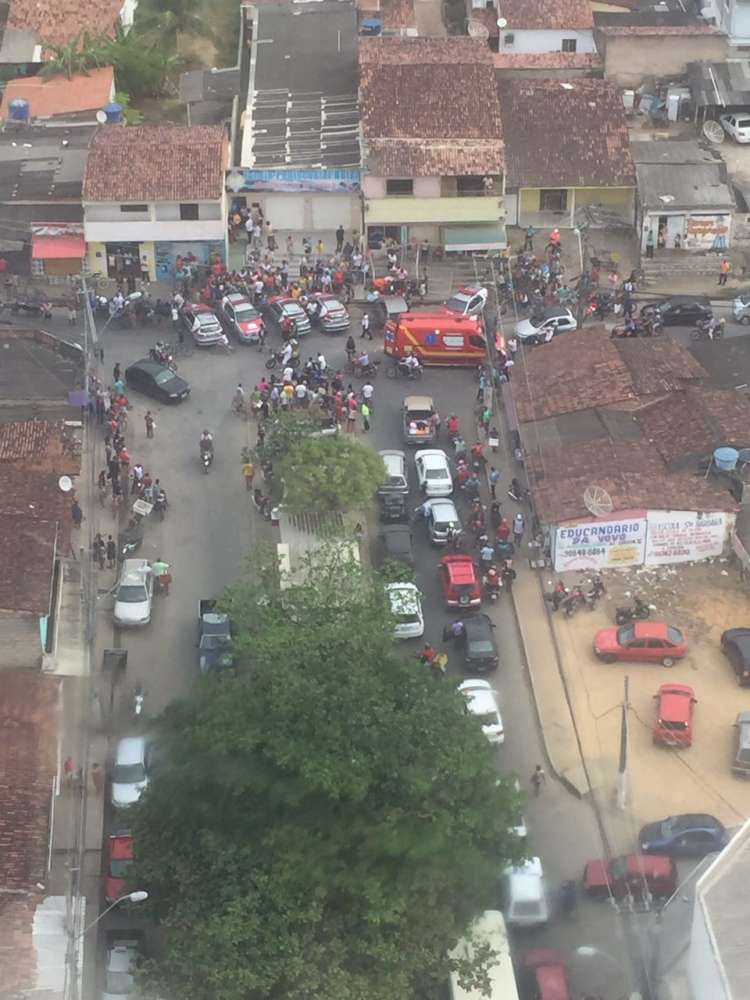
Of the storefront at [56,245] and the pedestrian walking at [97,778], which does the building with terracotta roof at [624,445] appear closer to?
the pedestrian walking at [97,778]

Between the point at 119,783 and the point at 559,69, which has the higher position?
the point at 559,69

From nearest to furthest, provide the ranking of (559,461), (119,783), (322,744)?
1. (322,744)
2. (119,783)
3. (559,461)

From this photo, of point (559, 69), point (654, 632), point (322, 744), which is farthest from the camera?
point (559, 69)

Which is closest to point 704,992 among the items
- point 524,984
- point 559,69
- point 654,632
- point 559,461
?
point 524,984

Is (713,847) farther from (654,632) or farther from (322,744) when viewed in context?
(322,744)

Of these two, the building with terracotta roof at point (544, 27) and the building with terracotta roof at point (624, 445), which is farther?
the building with terracotta roof at point (544, 27)

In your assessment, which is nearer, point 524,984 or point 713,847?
point 524,984

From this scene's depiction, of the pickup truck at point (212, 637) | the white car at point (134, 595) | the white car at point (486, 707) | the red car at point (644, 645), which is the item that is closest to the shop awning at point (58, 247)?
the white car at point (134, 595)

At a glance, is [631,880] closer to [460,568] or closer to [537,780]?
[537,780]
